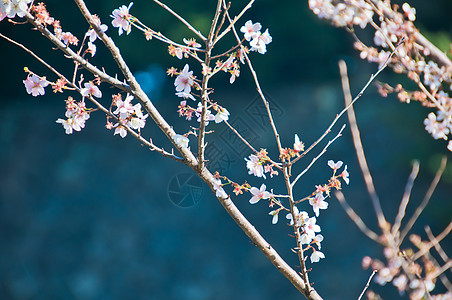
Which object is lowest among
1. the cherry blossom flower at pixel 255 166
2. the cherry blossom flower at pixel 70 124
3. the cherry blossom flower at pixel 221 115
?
the cherry blossom flower at pixel 255 166

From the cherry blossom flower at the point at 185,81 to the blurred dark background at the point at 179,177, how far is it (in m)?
2.59

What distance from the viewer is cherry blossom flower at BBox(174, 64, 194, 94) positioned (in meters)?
1.03

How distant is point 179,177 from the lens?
11.8ft

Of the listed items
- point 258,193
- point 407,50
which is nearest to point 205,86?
point 258,193

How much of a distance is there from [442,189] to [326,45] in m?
2.57

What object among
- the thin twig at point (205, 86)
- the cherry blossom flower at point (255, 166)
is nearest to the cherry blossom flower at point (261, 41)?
the thin twig at point (205, 86)

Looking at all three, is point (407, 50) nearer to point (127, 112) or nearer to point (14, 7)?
point (127, 112)

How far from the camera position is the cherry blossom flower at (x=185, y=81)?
1.03 meters

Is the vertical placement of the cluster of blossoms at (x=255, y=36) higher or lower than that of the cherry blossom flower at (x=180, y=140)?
higher

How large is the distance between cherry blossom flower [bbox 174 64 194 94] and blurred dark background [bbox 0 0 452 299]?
2.59 metres

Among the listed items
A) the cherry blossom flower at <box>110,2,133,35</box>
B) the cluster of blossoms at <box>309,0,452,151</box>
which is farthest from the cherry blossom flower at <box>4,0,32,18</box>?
the cluster of blossoms at <box>309,0,452,151</box>

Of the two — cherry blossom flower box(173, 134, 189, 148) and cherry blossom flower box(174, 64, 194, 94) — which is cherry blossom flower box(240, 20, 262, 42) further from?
cherry blossom flower box(173, 134, 189, 148)

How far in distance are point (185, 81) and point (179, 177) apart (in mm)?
2605

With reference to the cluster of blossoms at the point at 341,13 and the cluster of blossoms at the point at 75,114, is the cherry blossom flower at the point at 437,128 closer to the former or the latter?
the cluster of blossoms at the point at 341,13
